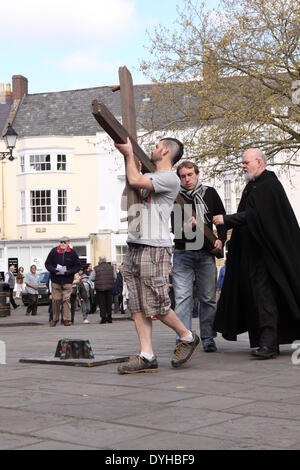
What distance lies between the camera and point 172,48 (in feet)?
73.6

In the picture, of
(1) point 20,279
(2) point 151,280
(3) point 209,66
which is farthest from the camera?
(1) point 20,279

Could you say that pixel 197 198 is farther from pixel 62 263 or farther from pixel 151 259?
pixel 62 263

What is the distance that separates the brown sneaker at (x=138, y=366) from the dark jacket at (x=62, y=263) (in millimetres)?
9368

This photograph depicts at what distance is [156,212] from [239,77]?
54.6ft

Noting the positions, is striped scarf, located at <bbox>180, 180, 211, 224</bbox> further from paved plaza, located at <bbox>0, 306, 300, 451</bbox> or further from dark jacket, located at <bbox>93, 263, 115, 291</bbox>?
dark jacket, located at <bbox>93, 263, 115, 291</bbox>

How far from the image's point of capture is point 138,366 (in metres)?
5.93

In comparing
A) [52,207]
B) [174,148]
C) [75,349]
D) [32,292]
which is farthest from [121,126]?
[52,207]

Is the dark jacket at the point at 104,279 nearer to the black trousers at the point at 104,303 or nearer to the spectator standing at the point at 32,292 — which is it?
the black trousers at the point at 104,303

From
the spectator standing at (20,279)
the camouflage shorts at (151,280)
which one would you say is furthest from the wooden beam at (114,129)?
the spectator standing at (20,279)

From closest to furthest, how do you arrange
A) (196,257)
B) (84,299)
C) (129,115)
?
(129,115)
(196,257)
(84,299)

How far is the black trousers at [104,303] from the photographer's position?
58.5 feet

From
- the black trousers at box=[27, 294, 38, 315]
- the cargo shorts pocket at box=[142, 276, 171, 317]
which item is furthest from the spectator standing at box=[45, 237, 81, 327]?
the cargo shorts pocket at box=[142, 276, 171, 317]

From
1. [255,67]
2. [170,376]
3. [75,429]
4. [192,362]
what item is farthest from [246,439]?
[255,67]
